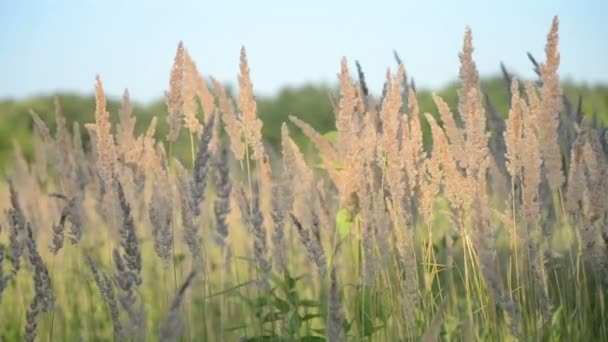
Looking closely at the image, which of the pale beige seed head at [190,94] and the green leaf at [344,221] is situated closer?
the pale beige seed head at [190,94]

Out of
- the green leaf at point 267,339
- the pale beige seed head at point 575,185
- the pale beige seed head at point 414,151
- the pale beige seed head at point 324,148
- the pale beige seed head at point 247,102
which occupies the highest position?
the pale beige seed head at point 247,102

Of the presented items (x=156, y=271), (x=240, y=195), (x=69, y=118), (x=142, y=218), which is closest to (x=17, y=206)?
(x=240, y=195)

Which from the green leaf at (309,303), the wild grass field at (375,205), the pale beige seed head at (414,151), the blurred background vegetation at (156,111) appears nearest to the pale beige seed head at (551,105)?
the wild grass field at (375,205)

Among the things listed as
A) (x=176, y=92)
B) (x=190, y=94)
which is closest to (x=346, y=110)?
(x=176, y=92)

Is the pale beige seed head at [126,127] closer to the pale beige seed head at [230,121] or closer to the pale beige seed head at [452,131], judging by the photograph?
the pale beige seed head at [230,121]

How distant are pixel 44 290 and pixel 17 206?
0.30 metres

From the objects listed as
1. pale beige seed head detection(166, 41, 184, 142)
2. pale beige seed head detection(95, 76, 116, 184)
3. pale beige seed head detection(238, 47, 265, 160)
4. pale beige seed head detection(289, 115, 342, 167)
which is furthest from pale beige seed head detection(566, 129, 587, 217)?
pale beige seed head detection(95, 76, 116, 184)

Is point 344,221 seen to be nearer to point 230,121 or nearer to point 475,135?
point 230,121

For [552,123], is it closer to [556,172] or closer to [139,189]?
[556,172]

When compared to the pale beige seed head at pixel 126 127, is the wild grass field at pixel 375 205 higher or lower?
lower

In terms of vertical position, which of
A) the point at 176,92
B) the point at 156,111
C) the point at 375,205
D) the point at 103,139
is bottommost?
the point at 375,205

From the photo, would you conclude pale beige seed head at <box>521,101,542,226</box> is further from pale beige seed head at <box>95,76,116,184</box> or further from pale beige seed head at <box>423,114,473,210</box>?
pale beige seed head at <box>95,76,116,184</box>

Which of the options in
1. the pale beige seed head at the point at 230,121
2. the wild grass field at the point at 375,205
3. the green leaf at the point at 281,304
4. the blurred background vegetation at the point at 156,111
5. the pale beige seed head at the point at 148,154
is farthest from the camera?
the blurred background vegetation at the point at 156,111

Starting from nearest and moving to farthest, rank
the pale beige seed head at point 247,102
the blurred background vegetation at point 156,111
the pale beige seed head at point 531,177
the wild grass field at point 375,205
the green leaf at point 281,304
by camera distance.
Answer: the wild grass field at point 375,205, the pale beige seed head at point 531,177, the pale beige seed head at point 247,102, the green leaf at point 281,304, the blurred background vegetation at point 156,111
